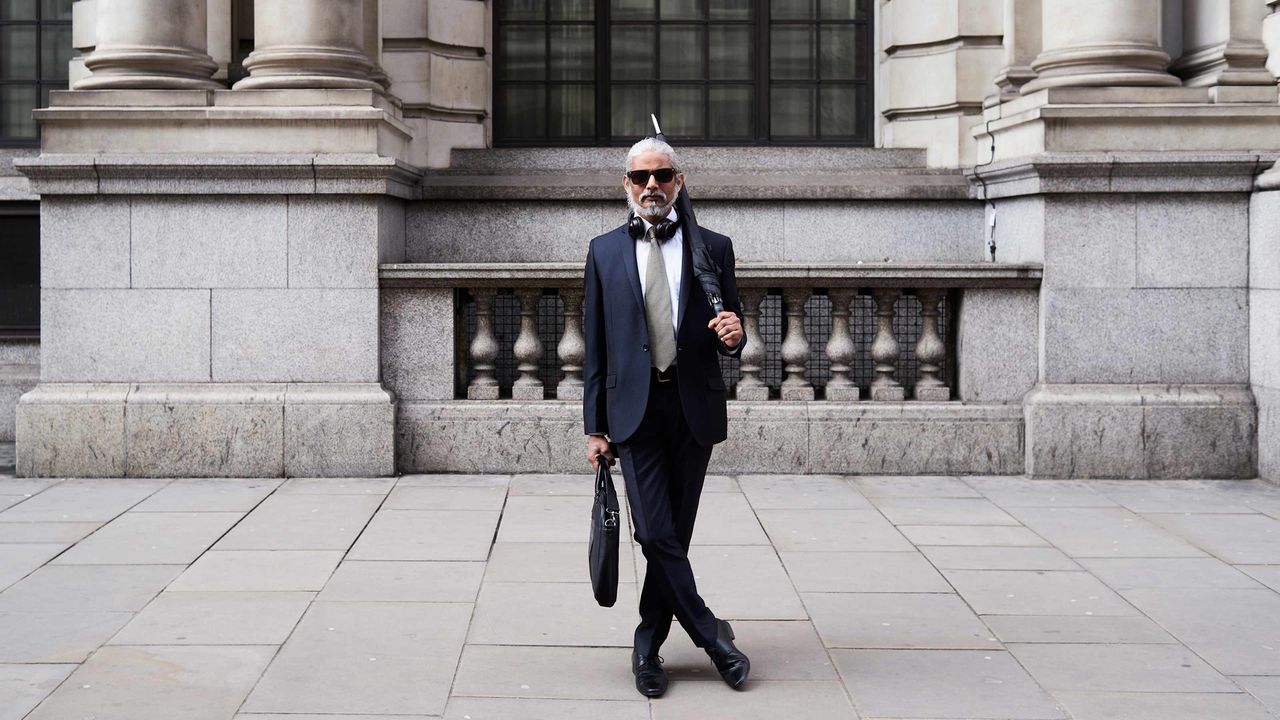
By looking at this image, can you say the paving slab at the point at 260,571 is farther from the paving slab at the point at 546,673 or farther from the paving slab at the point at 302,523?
the paving slab at the point at 546,673

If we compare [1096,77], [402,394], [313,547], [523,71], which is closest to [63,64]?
[523,71]

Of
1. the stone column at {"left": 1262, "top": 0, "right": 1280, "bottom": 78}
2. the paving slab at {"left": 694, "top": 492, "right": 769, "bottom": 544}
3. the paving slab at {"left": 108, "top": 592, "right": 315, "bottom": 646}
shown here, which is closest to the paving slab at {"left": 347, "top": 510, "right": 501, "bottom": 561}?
the paving slab at {"left": 108, "top": 592, "right": 315, "bottom": 646}

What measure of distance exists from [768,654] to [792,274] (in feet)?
17.3

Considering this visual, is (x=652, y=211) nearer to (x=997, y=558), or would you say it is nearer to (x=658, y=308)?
(x=658, y=308)

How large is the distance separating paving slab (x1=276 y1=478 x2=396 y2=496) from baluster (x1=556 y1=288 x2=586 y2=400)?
1450mm

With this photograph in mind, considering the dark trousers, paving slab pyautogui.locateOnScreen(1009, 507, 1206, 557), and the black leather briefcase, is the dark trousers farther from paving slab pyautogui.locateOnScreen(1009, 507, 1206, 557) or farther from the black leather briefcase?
paving slab pyautogui.locateOnScreen(1009, 507, 1206, 557)

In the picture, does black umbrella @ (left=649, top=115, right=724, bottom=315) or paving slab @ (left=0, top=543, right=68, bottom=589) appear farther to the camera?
paving slab @ (left=0, top=543, right=68, bottom=589)

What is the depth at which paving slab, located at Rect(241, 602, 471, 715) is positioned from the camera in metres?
5.85

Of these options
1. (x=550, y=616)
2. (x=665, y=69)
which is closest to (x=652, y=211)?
(x=550, y=616)

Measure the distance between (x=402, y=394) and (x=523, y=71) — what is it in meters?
4.32

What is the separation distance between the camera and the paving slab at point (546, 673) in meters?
6.02

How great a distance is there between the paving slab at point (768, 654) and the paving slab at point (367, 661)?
3.11 feet

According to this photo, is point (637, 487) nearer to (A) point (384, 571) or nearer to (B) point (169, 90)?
(A) point (384, 571)

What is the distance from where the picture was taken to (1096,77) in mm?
11734
